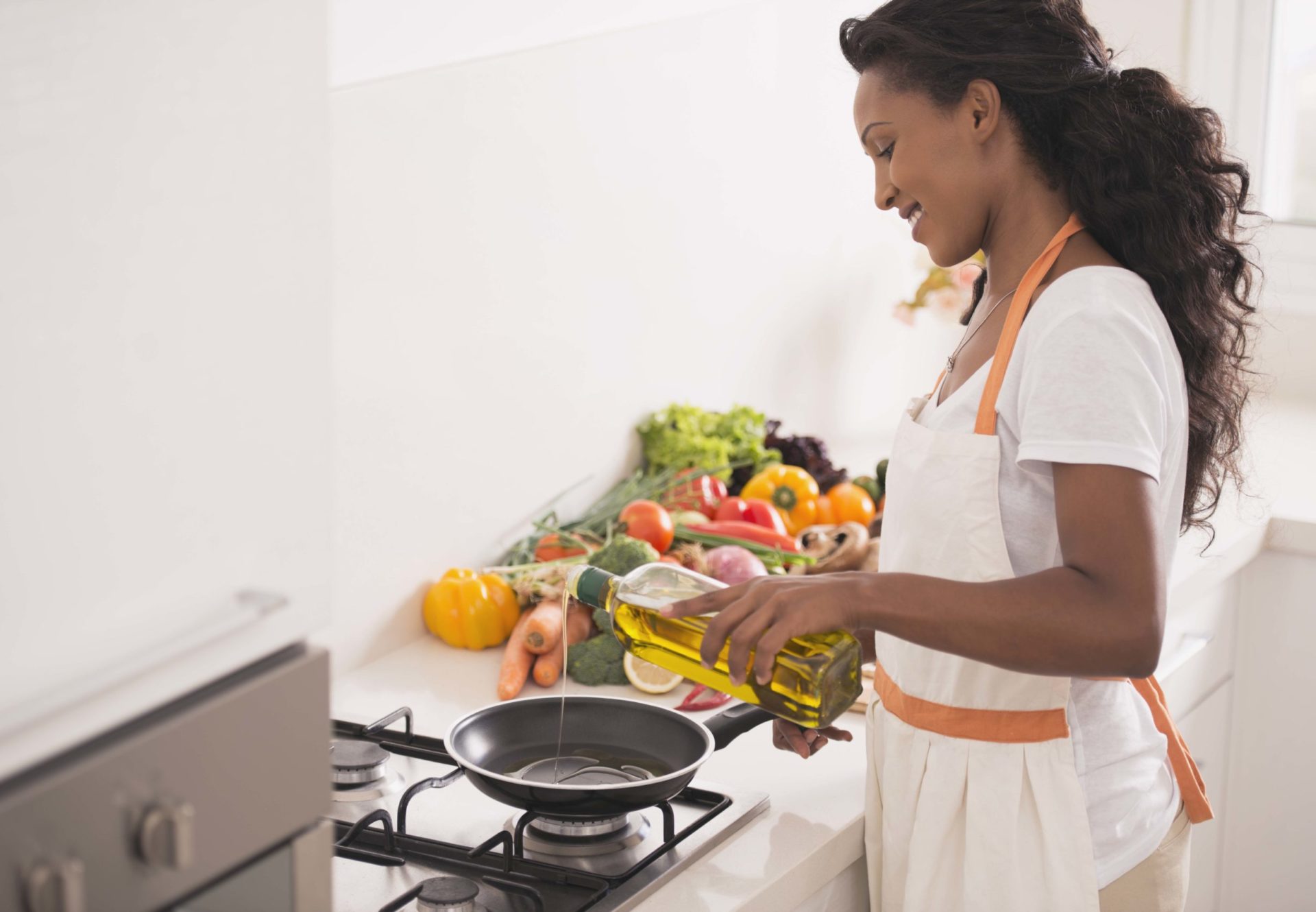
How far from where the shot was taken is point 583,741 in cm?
126

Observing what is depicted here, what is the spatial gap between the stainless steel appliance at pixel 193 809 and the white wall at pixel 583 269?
0.95 m

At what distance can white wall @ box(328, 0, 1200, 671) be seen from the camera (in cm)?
161

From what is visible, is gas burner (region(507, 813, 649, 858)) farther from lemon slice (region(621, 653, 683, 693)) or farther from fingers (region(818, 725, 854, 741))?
lemon slice (region(621, 653, 683, 693))

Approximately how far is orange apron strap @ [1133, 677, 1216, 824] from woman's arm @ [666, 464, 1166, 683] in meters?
0.26

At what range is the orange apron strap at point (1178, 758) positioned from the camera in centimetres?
115

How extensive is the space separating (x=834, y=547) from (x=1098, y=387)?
1011mm

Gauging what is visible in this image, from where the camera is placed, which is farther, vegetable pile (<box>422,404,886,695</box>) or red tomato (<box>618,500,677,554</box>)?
red tomato (<box>618,500,677,554</box>)

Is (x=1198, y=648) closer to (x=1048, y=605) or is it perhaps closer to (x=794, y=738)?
(x=794, y=738)

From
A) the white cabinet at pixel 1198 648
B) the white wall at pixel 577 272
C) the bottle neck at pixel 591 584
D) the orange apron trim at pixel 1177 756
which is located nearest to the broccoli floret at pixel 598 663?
the white wall at pixel 577 272

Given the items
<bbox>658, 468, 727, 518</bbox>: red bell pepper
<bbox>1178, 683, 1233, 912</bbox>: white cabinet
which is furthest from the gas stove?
<bbox>1178, 683, 1233, 912</bbox>: white cabinet

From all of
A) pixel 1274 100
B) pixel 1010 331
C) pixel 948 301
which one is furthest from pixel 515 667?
pixel 1274 100

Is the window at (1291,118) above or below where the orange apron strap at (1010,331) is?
above

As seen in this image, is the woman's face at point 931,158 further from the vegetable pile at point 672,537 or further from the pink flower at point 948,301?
the pink flower at point 948,301

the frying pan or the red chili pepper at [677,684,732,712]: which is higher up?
the frying pan
